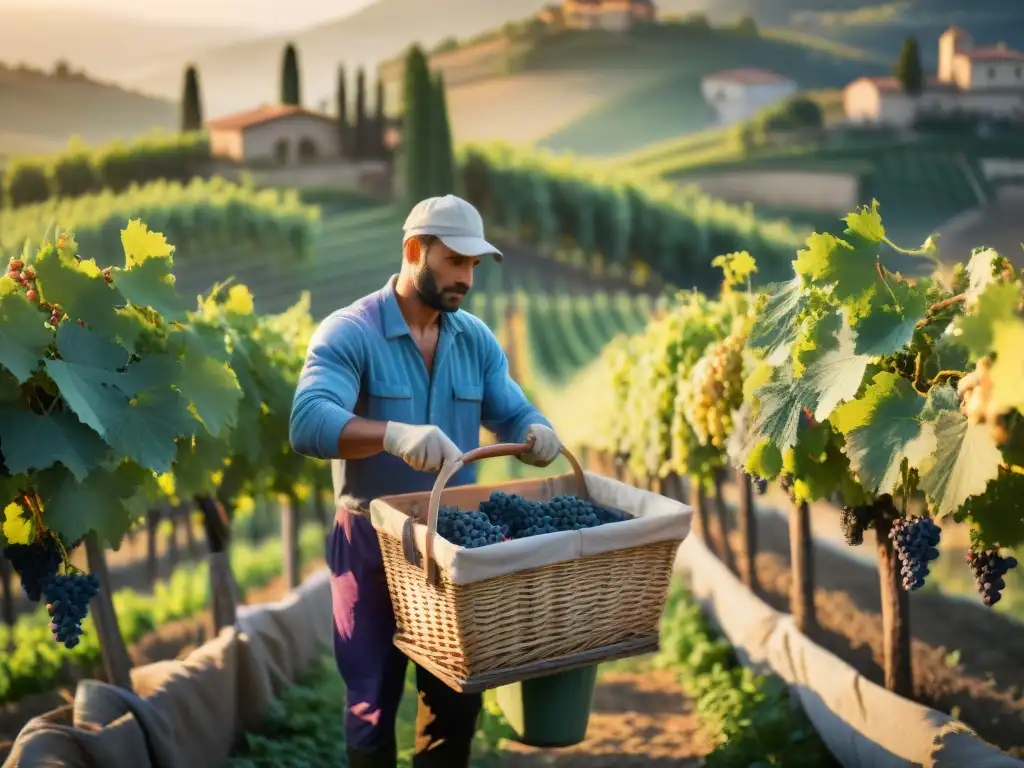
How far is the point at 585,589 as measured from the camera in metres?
2.77

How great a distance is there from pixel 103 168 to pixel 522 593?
23112 mm

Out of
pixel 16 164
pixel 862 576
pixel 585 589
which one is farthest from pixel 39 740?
pixel 16 164

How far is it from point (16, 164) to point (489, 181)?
10325 mm

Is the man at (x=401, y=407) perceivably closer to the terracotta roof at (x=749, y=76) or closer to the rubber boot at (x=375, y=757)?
the rubber boot at (x=375, y=757)

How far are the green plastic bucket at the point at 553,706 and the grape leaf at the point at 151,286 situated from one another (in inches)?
51.2

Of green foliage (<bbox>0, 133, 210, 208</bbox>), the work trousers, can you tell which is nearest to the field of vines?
the work trousers

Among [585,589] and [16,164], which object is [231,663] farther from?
[16,164]

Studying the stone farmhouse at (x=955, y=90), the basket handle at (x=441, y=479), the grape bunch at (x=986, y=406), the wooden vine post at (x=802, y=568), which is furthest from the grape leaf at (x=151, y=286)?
the stone farmhouse at (x=955, y=90)

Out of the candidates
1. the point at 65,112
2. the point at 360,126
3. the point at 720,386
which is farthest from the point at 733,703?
the point at 360,126

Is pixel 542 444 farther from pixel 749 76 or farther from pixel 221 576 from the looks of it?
pixel 749 76

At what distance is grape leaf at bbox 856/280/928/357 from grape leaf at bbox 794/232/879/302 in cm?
4

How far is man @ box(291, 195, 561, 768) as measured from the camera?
3150 mm

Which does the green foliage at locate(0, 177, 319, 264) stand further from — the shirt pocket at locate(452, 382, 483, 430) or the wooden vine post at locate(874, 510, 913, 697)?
the wooden vine post at locate(874, 510, 913, 697)

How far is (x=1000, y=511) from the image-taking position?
2.83m
